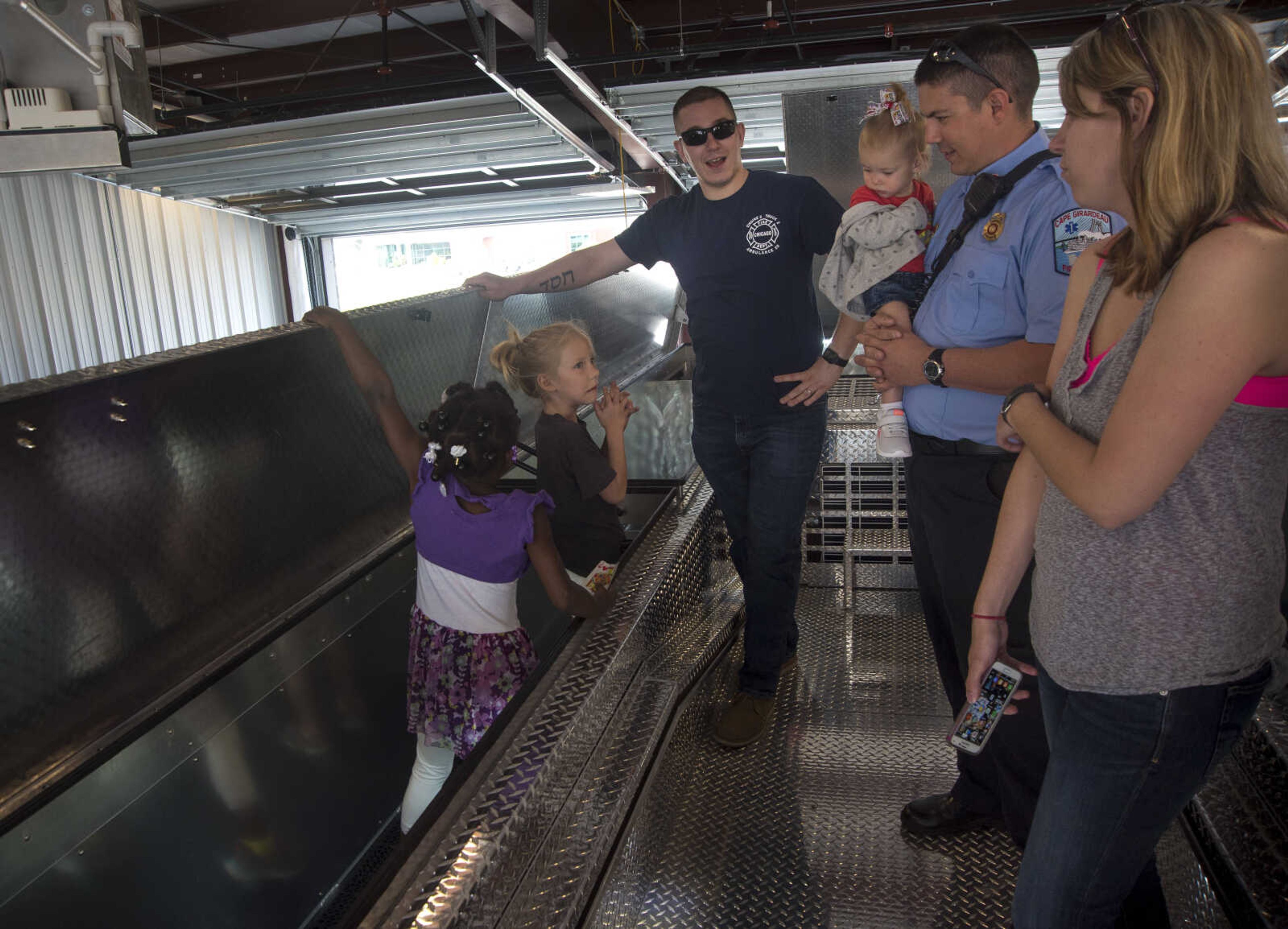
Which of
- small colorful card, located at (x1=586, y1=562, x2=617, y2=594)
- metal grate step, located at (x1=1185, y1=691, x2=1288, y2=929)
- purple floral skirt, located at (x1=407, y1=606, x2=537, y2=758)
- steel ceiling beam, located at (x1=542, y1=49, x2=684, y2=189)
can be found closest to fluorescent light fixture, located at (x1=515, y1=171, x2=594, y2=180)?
steel ceiling beam, located at (x1=542, y1=49, x2=684, y2=189)

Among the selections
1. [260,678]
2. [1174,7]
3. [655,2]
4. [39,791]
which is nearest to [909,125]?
[1174,7]

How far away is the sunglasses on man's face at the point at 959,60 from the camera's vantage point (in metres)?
1.65

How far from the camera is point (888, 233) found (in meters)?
2.07

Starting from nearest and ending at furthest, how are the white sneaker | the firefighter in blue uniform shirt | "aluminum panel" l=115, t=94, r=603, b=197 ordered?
the firefighter in blue uniform shirt → the white sneaker → "aluminum panel" l=115, t=94, r=603, b=197

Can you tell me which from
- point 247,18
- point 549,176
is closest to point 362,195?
point 549,176

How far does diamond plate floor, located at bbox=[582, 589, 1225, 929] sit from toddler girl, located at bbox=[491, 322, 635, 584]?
513 mm

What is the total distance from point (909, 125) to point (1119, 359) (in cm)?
132

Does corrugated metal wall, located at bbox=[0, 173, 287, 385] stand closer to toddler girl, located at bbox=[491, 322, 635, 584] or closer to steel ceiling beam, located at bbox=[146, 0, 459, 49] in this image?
steel ceiling beam, located at bbox=[146, 0, 459, 49]

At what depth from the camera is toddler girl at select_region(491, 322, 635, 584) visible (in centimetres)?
223

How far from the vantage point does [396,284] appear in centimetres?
1226

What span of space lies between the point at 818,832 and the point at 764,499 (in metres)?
0.86

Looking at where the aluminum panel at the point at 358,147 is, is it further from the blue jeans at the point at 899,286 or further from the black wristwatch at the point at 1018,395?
the black wristwatch at the point at 1018,395

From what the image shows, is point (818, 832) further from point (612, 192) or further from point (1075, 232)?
point (612, 192)

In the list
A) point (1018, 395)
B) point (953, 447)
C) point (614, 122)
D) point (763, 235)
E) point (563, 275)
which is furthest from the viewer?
point (614, 122)
